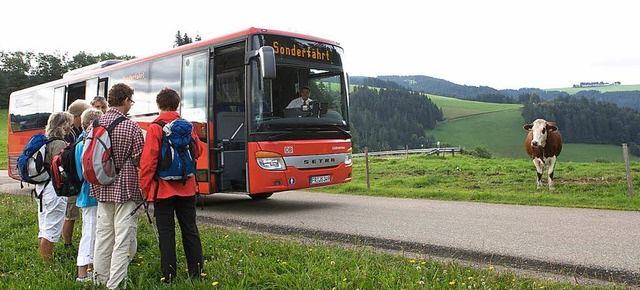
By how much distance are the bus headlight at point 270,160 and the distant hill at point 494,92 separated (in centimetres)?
8448

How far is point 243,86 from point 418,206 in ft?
13.5

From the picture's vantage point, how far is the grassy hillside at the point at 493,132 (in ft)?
251

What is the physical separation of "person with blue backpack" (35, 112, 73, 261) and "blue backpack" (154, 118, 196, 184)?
1646 millimetres

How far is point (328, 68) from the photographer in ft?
32.8

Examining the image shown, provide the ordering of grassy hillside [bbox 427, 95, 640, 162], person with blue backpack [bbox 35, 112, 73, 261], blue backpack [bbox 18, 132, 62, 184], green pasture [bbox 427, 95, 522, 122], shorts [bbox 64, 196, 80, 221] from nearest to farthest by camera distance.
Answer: blue backpack [bbox 18, 132, 62, 184] → person with blue backpack [bbox 35, 112, 73, 261] → shorts [bbox 64, 196, 80, 221] → grassy hillside [bbox 427, 95, 640, 162] → green pasture [bbox 427, 95, 522, 122]

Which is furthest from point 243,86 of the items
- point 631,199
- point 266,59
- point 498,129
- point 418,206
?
point 498,129

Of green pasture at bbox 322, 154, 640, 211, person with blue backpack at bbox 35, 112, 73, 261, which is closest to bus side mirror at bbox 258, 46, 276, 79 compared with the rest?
person with blue backpack at bbox 35, 112, 73, 261

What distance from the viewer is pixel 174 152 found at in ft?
14.4

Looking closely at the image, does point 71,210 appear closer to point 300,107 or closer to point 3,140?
point 300,107

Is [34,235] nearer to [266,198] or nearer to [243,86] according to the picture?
[243,86]

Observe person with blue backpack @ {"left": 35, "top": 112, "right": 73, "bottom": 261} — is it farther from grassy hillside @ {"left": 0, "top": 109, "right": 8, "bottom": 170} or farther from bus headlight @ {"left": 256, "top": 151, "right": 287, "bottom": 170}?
grassy hillside @ {"left": 0, "top": 109, "right": 8, "bottom": 170}

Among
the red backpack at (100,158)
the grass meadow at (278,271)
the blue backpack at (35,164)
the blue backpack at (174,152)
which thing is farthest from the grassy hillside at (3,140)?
the blue backpack at (174,152)

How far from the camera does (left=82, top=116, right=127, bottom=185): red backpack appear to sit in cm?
422

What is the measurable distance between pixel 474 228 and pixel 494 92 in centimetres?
Result: 15221
